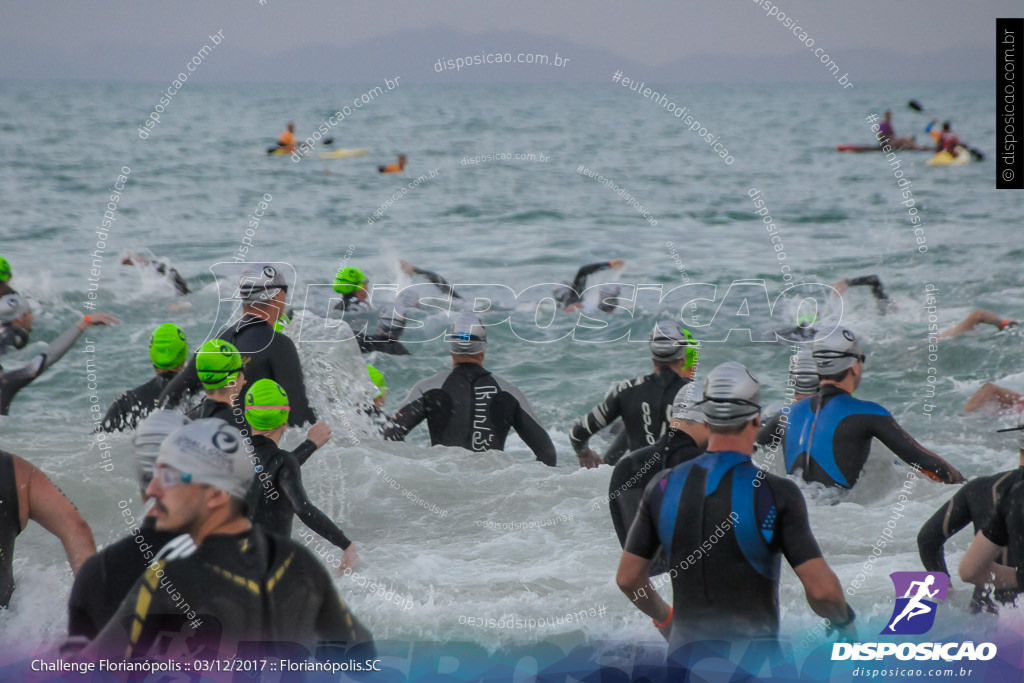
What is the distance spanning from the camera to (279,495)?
493 centimetres

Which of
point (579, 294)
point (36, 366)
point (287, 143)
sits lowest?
point (36, 366)

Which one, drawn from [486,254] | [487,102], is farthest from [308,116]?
[486,254]

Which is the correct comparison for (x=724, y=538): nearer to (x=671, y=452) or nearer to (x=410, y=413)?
(x=671, y=452)

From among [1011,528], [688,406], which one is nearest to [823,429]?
[688,406]

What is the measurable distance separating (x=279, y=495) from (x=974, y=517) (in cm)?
325

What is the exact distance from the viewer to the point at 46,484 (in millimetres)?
4148

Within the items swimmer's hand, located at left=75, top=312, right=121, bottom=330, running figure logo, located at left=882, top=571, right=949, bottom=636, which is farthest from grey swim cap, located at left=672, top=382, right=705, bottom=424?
swimmer's hand, located at left=75, top=312, right=121, bottom=330

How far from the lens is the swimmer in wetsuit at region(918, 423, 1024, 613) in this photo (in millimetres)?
4203

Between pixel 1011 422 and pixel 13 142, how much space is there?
40151 millimetres

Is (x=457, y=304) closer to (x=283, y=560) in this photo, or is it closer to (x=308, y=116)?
(x=283, y=560)

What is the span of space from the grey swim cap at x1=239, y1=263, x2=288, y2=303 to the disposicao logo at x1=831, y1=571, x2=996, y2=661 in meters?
3.93

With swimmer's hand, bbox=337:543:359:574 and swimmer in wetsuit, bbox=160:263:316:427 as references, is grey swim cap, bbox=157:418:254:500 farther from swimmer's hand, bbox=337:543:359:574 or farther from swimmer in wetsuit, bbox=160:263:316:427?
swimmer in wetsuit, bbox=160:263:316:427

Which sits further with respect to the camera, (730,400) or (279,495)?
(279,495)

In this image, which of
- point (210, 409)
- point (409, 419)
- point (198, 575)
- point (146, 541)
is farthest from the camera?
point (409, 419)
